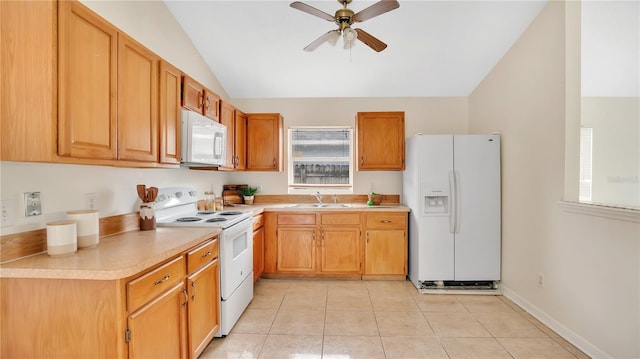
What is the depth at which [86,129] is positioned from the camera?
145 centimetres

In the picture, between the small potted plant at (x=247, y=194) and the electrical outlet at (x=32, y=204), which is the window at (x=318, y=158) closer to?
the small potted plant at (x=247, y=194)

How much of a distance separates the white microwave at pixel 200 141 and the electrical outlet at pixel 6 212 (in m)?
1.06

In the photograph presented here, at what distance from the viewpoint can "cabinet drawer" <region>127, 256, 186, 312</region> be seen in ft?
4.51

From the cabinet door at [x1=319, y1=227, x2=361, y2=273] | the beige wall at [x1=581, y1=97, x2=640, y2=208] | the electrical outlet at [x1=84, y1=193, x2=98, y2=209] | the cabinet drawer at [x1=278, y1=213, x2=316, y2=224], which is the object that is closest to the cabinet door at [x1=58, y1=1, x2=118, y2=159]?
the electrical outlet at [x1=84, y1=193, x2=98, y2=209]

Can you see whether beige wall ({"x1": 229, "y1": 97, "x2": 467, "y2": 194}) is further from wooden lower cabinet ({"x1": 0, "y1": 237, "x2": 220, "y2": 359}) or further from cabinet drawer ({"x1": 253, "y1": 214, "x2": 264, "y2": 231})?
wooden lower cabinet ({"x1": 0, "y1": 237, "x2": 220, "y2": 359})

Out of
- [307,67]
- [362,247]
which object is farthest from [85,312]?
[307,67]

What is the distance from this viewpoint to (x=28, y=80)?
1.29 metres

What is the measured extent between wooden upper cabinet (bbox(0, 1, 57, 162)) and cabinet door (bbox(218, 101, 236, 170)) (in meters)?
1.89

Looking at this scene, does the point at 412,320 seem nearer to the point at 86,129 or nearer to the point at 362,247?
the point at 362,247

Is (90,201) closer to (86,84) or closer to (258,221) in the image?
(86,84)

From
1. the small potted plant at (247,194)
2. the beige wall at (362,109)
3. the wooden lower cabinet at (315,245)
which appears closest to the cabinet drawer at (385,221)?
the wooden lower cabinet at (315,245)

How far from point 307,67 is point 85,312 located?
3.20 metres

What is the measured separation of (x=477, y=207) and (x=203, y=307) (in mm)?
3000

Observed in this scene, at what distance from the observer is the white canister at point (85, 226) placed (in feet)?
5.35
